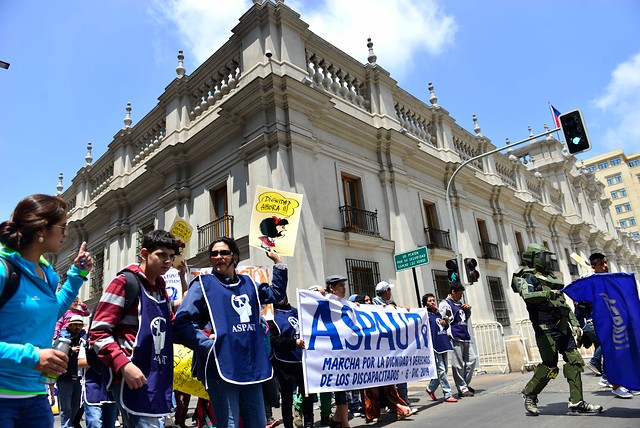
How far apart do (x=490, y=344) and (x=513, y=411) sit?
298 inches

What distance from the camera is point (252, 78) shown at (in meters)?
12.6

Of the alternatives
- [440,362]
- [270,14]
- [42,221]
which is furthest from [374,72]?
[42,221]

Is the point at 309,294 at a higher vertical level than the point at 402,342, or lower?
higher

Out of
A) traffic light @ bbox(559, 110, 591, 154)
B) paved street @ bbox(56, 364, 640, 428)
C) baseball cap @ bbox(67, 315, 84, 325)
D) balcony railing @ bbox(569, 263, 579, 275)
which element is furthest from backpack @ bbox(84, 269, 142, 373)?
balcony railing @ bbox(569, 263, 579, 275)

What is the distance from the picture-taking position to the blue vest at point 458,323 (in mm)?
7980

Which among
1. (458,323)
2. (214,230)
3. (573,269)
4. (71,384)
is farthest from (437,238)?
(573,269)

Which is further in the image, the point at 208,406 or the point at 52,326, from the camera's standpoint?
the point at 208,406

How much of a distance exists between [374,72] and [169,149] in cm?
768

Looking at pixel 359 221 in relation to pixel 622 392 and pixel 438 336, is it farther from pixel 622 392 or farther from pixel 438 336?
pixel 622 392

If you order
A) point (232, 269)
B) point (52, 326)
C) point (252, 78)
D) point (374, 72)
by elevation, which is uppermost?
point (374, 72)

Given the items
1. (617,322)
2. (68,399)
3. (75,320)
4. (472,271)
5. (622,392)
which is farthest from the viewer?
(472,271)

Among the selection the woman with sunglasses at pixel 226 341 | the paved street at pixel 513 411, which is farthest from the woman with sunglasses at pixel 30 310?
the paved street at pixel 513 411

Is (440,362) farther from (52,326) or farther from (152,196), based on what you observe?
(152,196)

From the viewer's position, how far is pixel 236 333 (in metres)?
3.23
